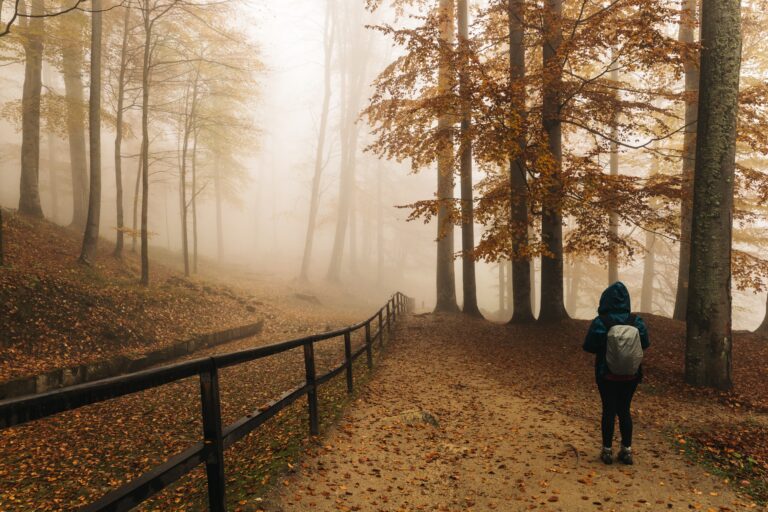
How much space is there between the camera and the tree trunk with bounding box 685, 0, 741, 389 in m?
7.05

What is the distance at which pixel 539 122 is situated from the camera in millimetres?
10703

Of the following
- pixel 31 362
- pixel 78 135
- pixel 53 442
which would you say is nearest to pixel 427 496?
pixel 53 442

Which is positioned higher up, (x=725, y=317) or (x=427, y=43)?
(x=427, y=43)

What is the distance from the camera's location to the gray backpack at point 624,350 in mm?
4527

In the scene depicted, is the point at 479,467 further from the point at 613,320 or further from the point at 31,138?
the point at 31,138

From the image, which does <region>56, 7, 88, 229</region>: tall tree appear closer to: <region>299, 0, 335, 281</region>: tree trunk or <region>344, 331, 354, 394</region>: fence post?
<region>299, 0, 335, 281</region>: tree trunk

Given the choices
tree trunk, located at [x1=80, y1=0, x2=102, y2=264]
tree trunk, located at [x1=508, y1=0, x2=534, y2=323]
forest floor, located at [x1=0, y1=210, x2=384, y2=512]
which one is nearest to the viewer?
forest floor, located at [x1=0, y1=210, x2=384, y2=512]

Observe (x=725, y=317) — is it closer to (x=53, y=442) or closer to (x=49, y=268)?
(x=53, y=442)

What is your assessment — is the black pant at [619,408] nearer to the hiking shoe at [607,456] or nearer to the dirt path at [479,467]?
the hiking shoe at [607,456]

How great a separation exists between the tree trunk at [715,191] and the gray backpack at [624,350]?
3.71 m

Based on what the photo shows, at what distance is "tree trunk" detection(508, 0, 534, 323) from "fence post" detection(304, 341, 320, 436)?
5.66 metres

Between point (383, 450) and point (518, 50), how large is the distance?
10654 millimetres

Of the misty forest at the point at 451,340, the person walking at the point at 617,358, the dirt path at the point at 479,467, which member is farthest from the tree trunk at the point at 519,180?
the person walking at the point at 617,358

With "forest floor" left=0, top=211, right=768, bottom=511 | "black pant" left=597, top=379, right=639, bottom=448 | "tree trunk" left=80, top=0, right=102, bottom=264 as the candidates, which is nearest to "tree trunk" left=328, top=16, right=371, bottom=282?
"tree trunk" left=80, top=0, right=102, bottom=264
